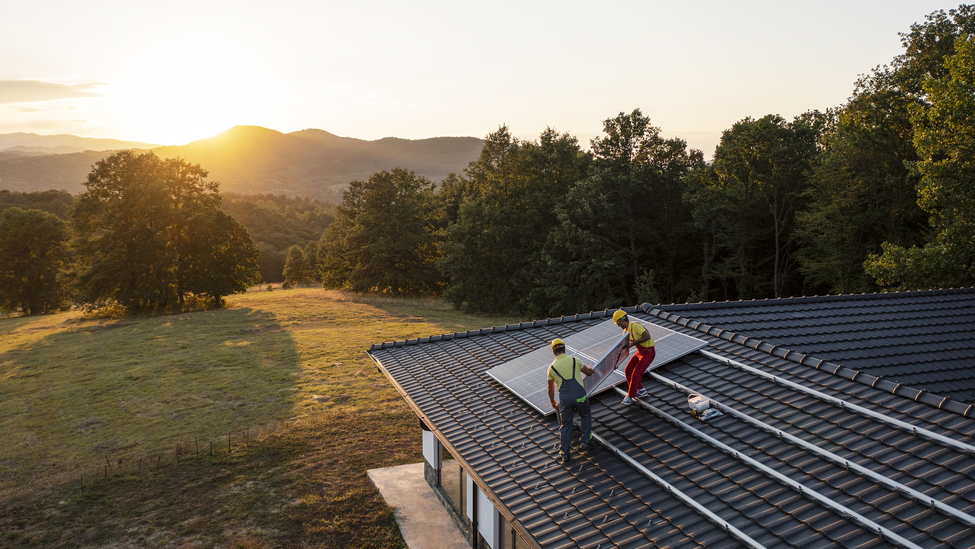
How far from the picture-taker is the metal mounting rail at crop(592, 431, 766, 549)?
18.0ft

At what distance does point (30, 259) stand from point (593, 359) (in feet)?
211

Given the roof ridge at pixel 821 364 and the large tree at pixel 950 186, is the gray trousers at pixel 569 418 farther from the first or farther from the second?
the large tree at pixel 950 186

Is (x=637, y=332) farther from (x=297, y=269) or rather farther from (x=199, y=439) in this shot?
(x=297, y=269)

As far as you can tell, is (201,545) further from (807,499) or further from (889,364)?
(889,364)

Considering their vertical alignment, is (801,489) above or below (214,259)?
above

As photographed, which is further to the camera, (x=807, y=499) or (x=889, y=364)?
(x=889, y=364)

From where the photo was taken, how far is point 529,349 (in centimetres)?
1298

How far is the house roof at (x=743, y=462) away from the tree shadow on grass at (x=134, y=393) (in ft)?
45.1

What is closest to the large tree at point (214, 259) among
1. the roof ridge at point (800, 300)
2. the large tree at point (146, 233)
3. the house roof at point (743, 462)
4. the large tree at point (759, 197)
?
the large tree at point (146, 233)

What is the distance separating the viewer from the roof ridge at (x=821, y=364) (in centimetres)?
700

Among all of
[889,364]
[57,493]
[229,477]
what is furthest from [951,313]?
[57,493]

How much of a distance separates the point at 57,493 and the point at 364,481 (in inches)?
328

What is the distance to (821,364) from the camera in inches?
339

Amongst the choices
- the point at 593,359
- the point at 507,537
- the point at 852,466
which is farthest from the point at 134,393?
the point at 852,466
